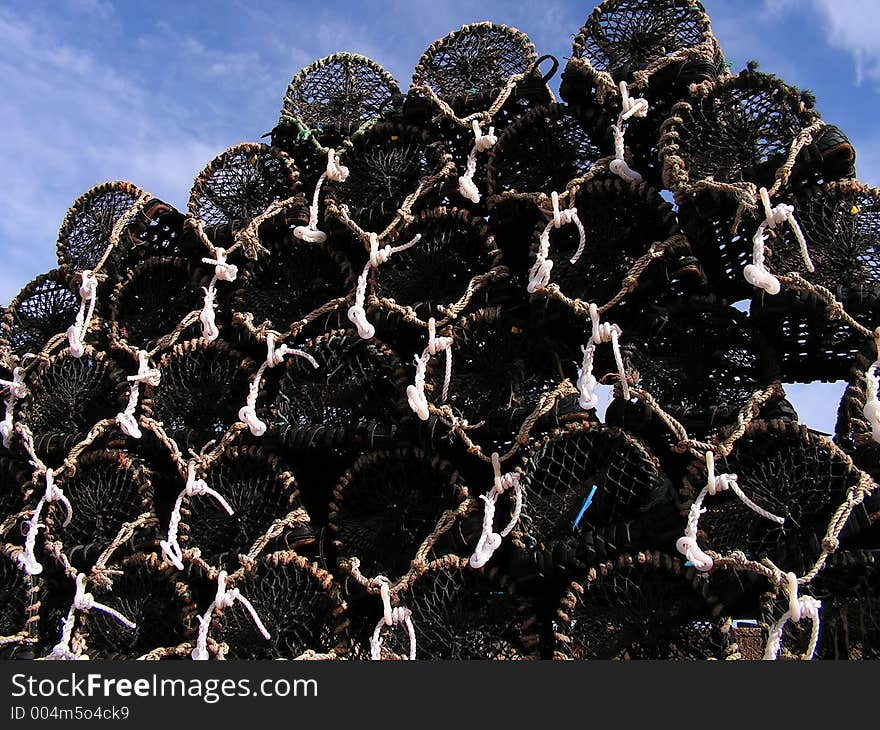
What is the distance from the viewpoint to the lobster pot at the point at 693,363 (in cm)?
187

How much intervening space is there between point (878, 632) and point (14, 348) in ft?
8.33

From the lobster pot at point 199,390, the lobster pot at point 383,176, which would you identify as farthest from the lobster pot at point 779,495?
the lobster pot at point 199,390

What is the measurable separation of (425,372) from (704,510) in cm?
73

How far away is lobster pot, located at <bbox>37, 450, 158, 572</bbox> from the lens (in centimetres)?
222

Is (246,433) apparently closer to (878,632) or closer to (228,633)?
(228,633)

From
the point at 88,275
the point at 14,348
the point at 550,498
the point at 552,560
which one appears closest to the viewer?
the point at 552,560

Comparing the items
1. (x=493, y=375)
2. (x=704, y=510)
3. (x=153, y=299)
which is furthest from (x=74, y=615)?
(x=704, y=510)

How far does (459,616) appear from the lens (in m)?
1.90

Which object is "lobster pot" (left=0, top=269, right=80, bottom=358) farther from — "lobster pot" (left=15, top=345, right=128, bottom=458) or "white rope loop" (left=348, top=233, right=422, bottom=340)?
"white rope loop" (left=348, top=233, right=422, bottom=340)

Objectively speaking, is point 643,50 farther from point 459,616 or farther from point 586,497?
point 459,616

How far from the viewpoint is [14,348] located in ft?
9.07

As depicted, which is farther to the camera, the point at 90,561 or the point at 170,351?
the point at 170,351

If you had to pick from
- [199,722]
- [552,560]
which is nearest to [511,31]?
[552,560]

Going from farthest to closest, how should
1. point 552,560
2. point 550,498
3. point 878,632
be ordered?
point 550,498 → point 552,560 → point 878,632
